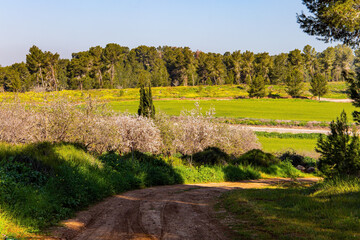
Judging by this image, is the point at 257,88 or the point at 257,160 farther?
the point at 257,88

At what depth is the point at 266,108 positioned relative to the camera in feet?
271

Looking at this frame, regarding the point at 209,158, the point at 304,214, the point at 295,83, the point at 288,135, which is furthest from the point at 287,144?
the point at 295,83

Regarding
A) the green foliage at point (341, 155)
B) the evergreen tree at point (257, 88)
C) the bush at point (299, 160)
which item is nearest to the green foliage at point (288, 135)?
the bush at point (299, 160)

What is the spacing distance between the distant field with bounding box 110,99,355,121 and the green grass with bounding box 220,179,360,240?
186 feet

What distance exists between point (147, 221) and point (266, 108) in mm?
78644

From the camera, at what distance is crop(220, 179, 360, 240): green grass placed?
6629mm

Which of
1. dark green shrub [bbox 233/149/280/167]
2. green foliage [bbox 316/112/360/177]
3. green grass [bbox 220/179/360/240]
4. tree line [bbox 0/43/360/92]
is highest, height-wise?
tree line [bbox 0/43/360/92]

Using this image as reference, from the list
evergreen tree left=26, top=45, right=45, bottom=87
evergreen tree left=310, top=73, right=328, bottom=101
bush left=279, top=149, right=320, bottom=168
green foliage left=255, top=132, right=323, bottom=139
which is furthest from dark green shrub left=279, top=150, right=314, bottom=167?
evergreen tree left=26, top=45, right=45, bottom=87

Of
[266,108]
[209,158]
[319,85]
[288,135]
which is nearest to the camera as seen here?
[209,158]

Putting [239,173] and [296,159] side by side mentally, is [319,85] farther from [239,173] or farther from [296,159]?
[239,173]

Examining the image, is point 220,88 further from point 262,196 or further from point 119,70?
point 262,196

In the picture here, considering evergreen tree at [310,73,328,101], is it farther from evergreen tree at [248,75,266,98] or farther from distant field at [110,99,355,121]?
evergreen tree at [248,75,266,98]

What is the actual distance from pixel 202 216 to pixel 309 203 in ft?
10.9

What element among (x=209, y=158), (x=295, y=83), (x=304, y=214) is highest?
(x=295, y=83)
